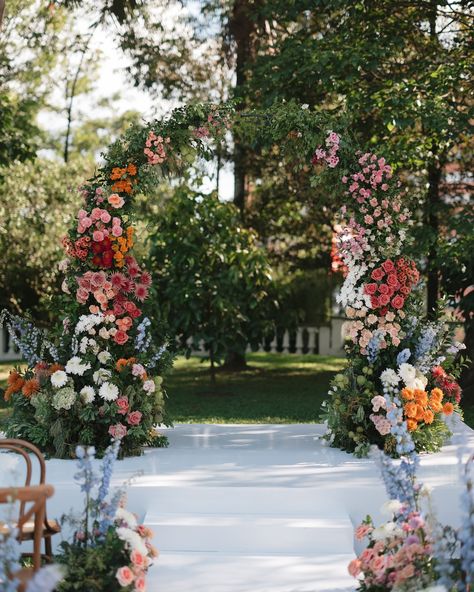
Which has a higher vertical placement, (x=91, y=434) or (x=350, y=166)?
(x=350, y=166)

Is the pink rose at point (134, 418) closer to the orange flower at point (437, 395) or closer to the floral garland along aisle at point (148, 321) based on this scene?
the floral garland along aisle at point (148, 321)

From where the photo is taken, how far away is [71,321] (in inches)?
267

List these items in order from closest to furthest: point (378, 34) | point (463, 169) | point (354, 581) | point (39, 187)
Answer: point (354, 581) < point (378, 34) < point (463, 169) < point (39, 187)

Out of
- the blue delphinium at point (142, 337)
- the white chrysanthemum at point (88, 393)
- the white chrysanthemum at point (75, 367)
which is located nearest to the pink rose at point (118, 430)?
the white chrysanthemum at point (88, 393)

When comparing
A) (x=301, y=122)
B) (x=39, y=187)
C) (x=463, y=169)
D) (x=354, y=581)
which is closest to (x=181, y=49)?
(x=39, y=187)

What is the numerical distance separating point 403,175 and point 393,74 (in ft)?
8.32

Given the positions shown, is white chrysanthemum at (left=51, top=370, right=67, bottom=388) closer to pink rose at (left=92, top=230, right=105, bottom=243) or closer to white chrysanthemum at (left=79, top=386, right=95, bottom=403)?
white chrysanthemum at (left=79, top=386, right=95, bottom=403)

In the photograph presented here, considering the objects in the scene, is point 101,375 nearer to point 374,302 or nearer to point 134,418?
point 134,418

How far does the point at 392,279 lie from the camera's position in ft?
22.1

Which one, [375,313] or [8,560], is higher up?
[375,313]

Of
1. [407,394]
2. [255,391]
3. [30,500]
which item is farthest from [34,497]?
[255,391]

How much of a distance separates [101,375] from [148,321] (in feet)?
1.73

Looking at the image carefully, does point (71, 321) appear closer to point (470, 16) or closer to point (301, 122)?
point (301, 122)

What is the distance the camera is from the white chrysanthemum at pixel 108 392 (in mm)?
6371
